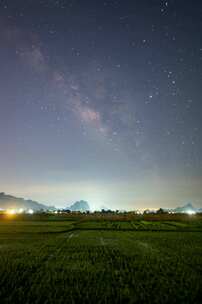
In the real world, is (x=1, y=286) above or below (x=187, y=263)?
below

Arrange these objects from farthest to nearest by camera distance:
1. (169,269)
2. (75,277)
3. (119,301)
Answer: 1. (169,269)
2. (75,277)
3. (119,301)

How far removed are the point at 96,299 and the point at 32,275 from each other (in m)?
4.71

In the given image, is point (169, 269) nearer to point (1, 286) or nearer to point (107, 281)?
point (107, 281)

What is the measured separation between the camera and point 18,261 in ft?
60.3

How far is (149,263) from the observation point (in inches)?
712

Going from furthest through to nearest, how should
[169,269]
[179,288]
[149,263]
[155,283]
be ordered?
[149,263], [169,269], [155,283], [179,288]

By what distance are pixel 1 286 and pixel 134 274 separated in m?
5.84

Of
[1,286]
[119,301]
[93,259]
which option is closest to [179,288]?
[119,301]

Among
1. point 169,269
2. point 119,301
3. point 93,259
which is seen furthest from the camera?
point 93,259

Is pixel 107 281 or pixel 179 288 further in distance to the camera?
pixel 107 281

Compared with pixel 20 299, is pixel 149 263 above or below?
above

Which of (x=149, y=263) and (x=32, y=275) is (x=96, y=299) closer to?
(x=32, y=275)

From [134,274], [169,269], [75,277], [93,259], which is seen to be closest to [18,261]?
[93,259]

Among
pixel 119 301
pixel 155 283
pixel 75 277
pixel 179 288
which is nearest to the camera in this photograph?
pixel 119 301
